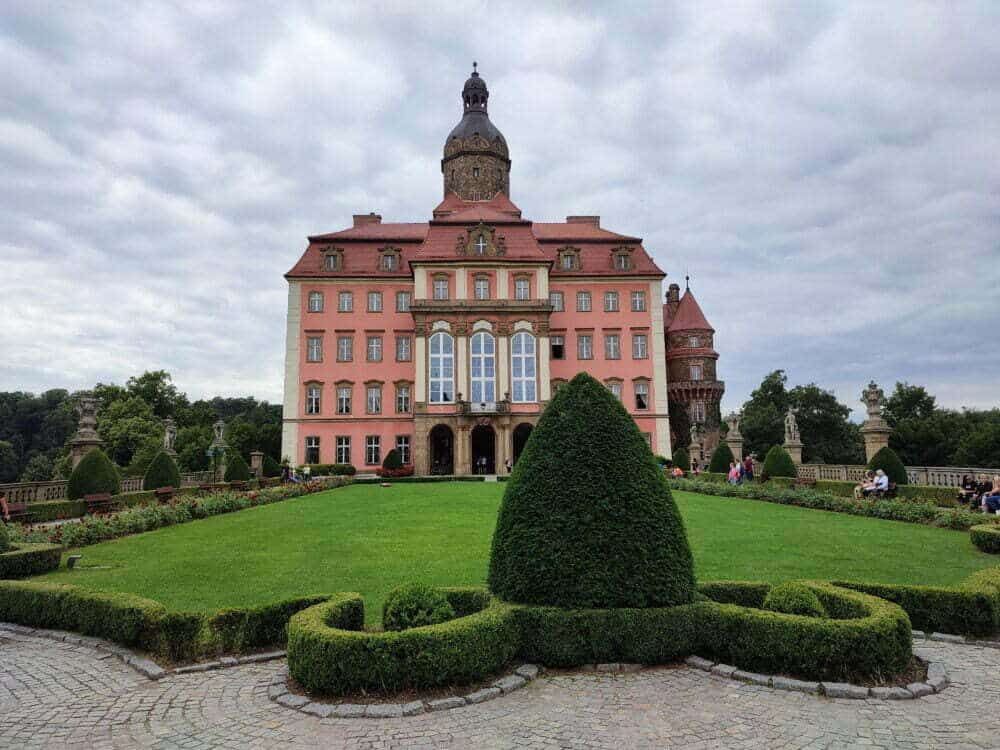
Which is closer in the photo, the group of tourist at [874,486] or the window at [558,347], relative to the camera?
the group of tourist at [874,486]

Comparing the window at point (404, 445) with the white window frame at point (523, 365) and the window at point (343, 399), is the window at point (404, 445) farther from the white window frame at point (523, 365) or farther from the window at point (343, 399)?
the white window frame at point (523, 365)

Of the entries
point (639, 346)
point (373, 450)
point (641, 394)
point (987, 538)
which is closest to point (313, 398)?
point (373, 450)

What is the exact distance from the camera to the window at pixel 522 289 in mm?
41594

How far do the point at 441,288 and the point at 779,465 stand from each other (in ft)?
76.3

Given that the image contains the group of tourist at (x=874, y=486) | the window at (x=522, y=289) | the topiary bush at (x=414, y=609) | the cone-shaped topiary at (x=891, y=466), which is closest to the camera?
the topiary bush at (x=414, y=609)

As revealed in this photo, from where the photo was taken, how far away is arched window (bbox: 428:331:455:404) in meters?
40.3

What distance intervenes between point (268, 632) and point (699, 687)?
4.36 metres

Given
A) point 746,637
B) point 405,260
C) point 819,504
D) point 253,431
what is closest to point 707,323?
point 405,260

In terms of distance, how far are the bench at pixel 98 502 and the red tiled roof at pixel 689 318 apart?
39976mm

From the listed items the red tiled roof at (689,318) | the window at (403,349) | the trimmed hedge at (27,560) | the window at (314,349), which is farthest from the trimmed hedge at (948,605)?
the red tiled roof at (689,318)

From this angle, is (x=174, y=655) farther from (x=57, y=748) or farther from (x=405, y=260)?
(x=405, y=260)

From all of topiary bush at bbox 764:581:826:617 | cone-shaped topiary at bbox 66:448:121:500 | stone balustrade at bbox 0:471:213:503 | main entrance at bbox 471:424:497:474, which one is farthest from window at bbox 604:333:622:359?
topiary bush at bbox 764:581:826:617

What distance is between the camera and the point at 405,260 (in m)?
44.8

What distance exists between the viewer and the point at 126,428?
2228 inches
